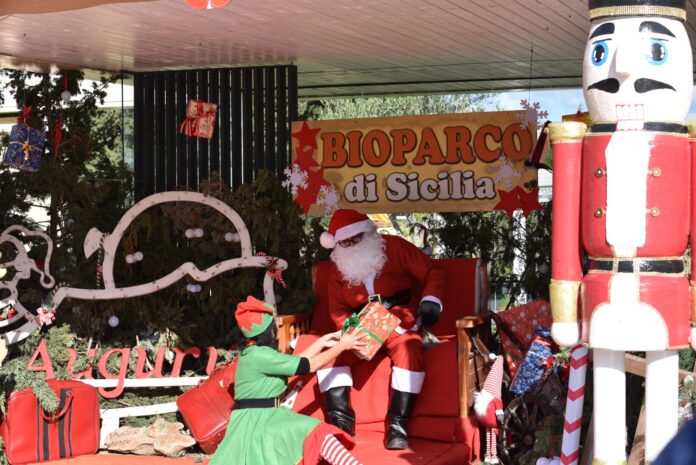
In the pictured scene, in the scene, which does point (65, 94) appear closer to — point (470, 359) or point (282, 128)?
point (282, 128)

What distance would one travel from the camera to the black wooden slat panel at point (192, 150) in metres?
9.34

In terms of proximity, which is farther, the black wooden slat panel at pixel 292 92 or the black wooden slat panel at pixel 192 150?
the black wooden slat panel at pixel 192 150

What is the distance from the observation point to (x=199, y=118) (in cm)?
916

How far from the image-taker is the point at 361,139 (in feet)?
27.0

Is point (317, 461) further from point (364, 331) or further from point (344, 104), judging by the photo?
point (344, 104)

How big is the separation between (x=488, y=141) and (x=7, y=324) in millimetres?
4256

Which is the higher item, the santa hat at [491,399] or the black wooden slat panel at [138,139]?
the black wooden slat panel at [138,139]

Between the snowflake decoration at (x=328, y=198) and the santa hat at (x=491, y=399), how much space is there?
2174mm

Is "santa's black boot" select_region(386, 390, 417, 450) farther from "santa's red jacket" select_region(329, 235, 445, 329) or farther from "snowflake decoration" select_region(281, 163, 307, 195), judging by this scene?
"snowflake decoration" select_region(281, 163, 307, 195)

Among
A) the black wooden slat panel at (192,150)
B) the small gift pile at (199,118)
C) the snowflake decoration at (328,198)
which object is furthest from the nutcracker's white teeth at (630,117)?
the black wooden slat panel at (192,150)

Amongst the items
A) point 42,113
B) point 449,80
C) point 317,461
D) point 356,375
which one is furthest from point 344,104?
point 317,461

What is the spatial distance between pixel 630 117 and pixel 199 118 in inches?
214

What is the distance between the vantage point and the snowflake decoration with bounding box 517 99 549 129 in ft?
25.4

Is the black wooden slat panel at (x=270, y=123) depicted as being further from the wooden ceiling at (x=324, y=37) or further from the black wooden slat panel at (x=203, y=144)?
the black wooden slat panel at (x=203, y=144)
